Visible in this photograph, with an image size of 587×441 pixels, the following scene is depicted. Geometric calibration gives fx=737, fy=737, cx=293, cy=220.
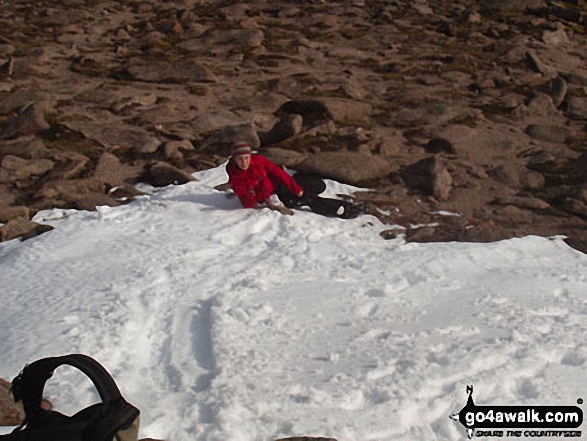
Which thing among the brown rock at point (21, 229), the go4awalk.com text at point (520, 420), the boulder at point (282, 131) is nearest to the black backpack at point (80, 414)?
the go4awalk.com text at point (520, 420)

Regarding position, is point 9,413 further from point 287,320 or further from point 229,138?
A: point 229,138

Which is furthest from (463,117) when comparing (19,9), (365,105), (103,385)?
(19,9)

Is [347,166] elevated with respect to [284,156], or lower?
elevated

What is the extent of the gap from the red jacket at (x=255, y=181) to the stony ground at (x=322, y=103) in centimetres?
108

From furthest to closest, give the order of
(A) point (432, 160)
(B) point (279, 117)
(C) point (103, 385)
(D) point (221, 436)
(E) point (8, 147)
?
(B) point (279, 117) < (E) point (8, 147) < (A) point (432, 160) < (D) point (221, 436) < (C) point (103, 385)

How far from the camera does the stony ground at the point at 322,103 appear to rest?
8109 mm

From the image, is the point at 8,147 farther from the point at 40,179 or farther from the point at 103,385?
the point at 103,385

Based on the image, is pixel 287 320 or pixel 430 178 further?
pixel 430 178

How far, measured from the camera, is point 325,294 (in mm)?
5820

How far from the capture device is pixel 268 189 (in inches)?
290

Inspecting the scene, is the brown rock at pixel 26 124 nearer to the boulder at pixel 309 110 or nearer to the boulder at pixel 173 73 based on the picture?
the boulder at pixel 173 73

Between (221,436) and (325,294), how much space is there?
6.26ft

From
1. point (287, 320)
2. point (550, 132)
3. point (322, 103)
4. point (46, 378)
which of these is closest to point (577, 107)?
point (550, 132)

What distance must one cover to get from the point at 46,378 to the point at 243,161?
4272 millimetres
